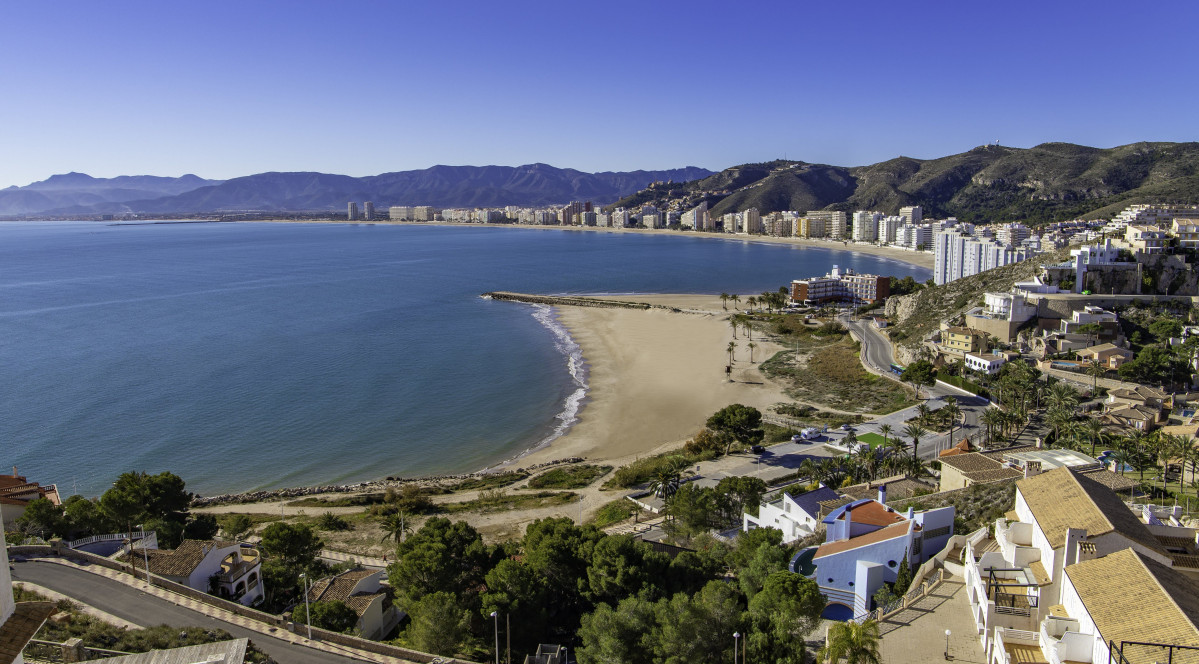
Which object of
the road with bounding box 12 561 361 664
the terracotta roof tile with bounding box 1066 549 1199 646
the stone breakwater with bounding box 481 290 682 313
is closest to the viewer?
the terracotta roof tile with bounding box 1066 549 1199 646

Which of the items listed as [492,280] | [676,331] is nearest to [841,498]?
[676,331]

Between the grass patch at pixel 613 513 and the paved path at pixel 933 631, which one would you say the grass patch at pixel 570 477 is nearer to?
the grass patch at pixel 613 513

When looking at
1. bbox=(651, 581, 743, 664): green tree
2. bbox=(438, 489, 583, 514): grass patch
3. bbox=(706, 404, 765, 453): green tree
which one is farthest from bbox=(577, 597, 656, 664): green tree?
bbox=(706, 404, 765, 453): green tree

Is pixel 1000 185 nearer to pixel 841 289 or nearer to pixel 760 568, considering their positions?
pixel 841 289

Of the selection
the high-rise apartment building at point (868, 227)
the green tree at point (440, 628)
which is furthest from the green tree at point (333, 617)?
the high-rise apartment building at point (868, 227)

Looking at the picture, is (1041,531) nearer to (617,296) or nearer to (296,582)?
(296,582)

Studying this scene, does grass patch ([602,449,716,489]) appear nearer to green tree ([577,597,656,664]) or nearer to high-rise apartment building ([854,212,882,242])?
green tree ([577,597,656,664])
